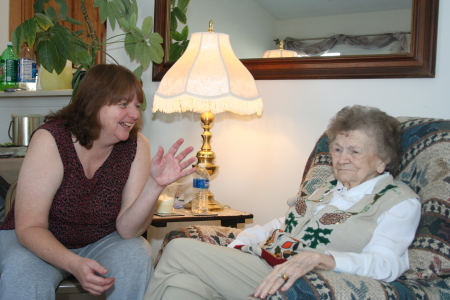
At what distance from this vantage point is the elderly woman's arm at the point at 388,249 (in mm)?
1379

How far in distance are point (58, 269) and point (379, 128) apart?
1115 millimetres

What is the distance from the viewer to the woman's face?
178cm

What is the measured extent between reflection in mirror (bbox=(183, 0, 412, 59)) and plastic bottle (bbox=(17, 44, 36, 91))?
1.15 meters

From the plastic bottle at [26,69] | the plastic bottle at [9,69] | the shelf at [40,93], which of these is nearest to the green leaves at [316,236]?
the shelf at [40,93]

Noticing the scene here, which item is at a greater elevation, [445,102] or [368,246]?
[445,102]

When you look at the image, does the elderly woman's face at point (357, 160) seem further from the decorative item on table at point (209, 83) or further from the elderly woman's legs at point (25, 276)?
the elderly woman's legs at point (25, 276)

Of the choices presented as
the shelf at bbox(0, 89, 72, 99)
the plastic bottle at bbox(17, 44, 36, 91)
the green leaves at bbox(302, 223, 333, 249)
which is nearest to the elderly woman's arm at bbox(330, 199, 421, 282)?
the green leaves at bbox(302, 223, 333, 249)

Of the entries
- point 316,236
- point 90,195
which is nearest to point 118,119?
point 90,195

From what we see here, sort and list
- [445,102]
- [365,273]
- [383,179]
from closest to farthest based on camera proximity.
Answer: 1. [365,273]
2. [383,179]
3. [445,102]

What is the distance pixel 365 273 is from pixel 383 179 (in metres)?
0.37

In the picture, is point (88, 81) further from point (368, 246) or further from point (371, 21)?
point (371, 21)

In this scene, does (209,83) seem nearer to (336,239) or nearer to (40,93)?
(336,239)

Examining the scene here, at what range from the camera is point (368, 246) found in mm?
1471

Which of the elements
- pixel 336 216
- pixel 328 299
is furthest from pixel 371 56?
pixel 328 299
